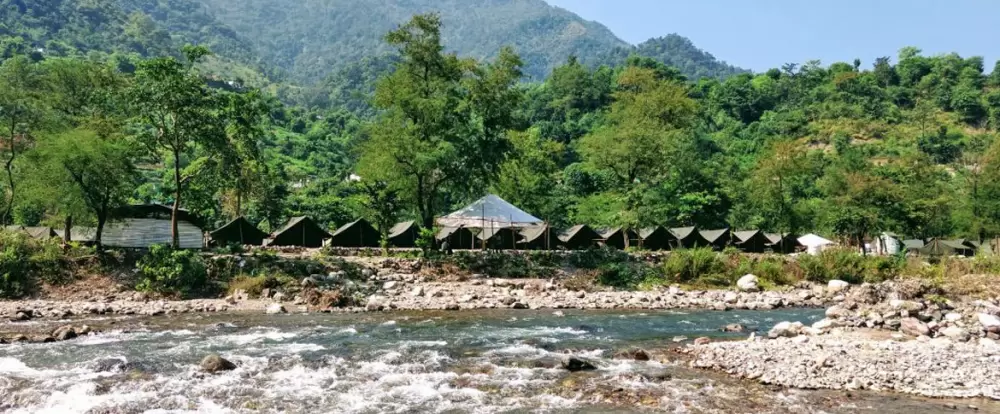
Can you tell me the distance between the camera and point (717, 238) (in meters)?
42.2

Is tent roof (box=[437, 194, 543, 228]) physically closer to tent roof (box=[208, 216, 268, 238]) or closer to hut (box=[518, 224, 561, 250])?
hut (box=[518, 224, 561, 250])

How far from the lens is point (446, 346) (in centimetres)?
1380

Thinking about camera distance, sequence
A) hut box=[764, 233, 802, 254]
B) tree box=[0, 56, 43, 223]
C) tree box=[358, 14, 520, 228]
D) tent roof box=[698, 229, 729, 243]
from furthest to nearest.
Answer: hut box=[764, 233, 802, 254] < tent roof box=[698, 229, 729, 243] < tree box=[358, 14, 520, 228] < tree box=[0, 56, 43, 223]

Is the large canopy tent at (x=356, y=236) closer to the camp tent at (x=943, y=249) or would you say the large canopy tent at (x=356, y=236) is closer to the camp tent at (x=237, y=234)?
the camp tent at (x=237, y=234)

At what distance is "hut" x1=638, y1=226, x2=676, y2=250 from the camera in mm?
40125

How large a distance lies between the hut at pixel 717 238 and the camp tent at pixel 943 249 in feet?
41.8

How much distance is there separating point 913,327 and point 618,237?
26042 millimetres

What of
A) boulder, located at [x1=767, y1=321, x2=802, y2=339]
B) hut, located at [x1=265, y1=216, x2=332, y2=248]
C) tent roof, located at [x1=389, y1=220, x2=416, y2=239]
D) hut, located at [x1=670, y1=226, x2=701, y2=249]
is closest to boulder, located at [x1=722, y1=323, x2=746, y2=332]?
boulder, located at [x1=767, y1=321, x2=802, y2=339]

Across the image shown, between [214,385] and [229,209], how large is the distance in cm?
3728

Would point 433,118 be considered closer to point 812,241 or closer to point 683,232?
point 683,232

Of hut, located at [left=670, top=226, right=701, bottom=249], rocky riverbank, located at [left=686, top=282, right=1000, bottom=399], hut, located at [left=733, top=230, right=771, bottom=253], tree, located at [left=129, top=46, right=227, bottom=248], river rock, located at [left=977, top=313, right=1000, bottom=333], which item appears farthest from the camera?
hut, located at [left=733, top=230, right=771, bottom=253]

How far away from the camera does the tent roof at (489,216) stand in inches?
1138

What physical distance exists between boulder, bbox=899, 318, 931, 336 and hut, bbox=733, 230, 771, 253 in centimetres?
2918

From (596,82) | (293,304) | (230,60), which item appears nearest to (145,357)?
(293,304)
